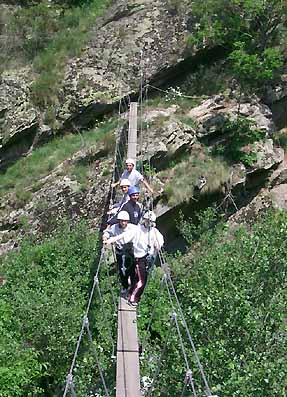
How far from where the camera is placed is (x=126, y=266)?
6637 millimetres

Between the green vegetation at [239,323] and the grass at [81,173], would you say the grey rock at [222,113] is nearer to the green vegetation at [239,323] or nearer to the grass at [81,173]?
the grass at [81,173]

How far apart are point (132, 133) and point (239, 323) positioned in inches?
235

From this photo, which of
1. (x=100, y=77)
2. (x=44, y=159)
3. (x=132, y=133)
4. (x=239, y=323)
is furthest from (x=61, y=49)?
(x=239, y=323)

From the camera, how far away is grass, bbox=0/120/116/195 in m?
14.1

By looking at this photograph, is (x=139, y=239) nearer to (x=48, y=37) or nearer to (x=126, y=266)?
(x=126, y=266)

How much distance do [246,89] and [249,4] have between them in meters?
1.99

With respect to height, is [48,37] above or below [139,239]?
below

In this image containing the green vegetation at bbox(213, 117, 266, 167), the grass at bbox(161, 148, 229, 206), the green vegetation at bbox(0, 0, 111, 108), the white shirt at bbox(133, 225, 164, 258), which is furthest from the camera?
the green vegetation at bbox(0, 0, 111, 108)

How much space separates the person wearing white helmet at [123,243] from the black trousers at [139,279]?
0.33 feet

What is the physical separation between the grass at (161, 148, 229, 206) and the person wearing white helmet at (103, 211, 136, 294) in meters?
6.05

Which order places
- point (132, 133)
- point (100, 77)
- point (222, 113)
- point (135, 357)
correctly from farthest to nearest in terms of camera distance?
1. point (100, 77)
2. point (222, 113)
3. point (132, 133)
4. point (135, 357)

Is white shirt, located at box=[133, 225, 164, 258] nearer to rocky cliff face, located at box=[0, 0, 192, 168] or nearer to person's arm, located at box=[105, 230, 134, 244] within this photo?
person's arm, located at box=[105, 230, 134, 244]

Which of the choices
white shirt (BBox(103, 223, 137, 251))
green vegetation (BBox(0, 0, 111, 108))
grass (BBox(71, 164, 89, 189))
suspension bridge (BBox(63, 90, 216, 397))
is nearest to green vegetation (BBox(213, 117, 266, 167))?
grass (BBox(71, 164, 89, 189))

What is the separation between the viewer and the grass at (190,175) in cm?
1280
